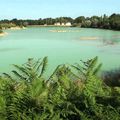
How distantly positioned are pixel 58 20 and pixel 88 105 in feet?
640

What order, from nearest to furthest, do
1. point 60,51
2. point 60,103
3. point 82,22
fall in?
point 60,103
point 60,51
point 82,22

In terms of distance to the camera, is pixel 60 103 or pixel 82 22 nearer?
pixel 60 103

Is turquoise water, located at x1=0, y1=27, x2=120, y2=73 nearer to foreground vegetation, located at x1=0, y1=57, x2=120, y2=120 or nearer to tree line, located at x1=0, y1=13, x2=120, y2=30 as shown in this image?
foreground vegetation, located at x1=0, y1=57, x2=120, y2=120

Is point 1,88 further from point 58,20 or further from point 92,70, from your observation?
point 58,20

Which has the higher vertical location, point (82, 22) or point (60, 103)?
point (60, 103)

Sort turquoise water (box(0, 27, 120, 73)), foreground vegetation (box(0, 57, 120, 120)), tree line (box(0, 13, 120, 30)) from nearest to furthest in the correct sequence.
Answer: foreground vegetation (box(0, 57, 120, 120))
turquoise water (box(0, 27, 120, 73))
tree line (box(0, 13, 120, 30))

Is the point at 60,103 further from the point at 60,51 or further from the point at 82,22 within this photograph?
the point at 82,22

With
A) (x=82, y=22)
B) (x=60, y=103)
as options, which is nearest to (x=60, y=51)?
(x=60, y=103)

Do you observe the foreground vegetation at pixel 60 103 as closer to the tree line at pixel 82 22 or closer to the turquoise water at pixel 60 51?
the turquoise water at pixel 60 51

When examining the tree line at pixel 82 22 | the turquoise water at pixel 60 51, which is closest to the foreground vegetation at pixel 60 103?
the turquoise water at pixel 60 51

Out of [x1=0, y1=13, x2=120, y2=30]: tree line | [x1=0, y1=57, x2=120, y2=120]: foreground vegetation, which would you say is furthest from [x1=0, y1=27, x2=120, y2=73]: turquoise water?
[x1=0, y1=13, x2=120, y2=30]: tree line

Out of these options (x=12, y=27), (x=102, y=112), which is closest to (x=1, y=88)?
(x=102, y=112)

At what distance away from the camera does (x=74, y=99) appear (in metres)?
4.04

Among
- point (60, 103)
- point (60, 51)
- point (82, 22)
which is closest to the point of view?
point (60, 103)
